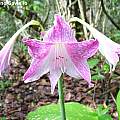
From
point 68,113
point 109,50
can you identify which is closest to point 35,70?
point 109,50

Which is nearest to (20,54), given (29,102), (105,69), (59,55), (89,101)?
(29,102)

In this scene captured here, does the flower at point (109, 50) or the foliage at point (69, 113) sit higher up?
the flower at point (109, 50)

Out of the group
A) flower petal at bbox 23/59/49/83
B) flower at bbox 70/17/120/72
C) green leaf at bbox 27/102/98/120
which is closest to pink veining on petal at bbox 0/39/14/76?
flower petal at bbox 23/59/49/83

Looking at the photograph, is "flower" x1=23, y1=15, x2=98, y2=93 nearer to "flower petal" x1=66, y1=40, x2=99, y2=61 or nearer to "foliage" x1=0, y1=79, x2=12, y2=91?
"flower petal" x1=66, y1=40, x2=99, y2=61

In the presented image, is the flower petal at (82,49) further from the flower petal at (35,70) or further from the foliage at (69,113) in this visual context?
the foliage at (69,113)

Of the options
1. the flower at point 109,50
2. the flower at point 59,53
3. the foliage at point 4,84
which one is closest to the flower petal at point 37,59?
the flower at point 59,53

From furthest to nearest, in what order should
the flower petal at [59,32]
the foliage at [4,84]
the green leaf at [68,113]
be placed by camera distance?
the foliage at [4,84], the green leaf at [68,113], the flower petal at [59,32]

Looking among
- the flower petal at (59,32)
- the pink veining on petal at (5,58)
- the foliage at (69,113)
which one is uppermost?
the flower petal at (59,32)
